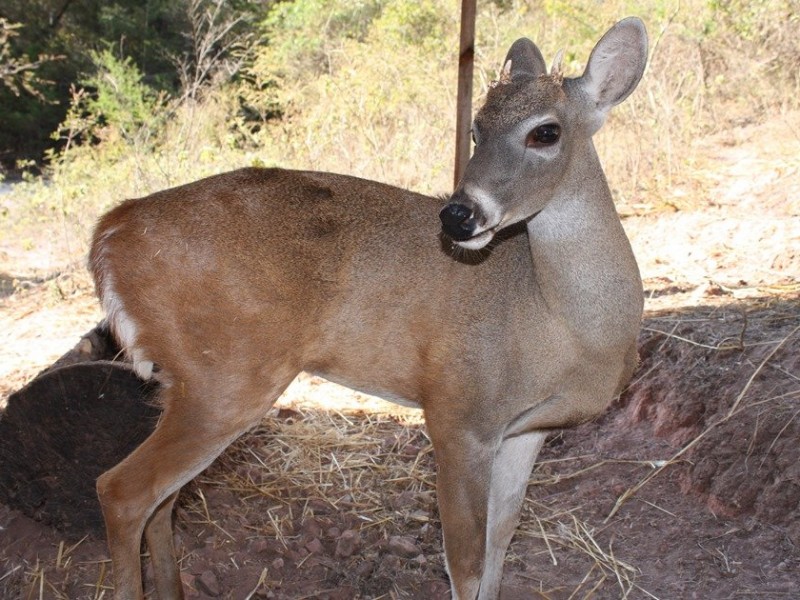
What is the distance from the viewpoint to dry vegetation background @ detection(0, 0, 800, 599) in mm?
4582

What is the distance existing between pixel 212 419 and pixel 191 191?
1064 mm

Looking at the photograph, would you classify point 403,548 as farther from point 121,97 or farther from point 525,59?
point 121,97

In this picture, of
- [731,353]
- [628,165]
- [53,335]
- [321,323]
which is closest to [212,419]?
[321,323]

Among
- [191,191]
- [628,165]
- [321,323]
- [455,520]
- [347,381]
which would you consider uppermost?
[191,191]

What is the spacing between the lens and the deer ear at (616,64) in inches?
150

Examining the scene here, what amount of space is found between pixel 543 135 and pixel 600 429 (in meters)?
2.83

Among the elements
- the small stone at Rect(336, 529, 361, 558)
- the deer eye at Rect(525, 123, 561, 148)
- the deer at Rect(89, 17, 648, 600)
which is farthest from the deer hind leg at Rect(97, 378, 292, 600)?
the deer eye at Rect(525, 123, 561, 148)

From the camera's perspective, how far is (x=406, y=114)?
12.3 m

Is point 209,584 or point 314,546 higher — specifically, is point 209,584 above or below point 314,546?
above

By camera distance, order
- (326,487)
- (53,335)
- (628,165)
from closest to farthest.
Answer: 1. (326,487)
2. (53,335)
3. (628,165)

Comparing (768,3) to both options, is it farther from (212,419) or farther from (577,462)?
(212,419)

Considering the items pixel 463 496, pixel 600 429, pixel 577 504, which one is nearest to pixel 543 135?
pixel 463 496

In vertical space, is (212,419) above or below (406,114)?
above

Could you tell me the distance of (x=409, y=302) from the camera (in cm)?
402
